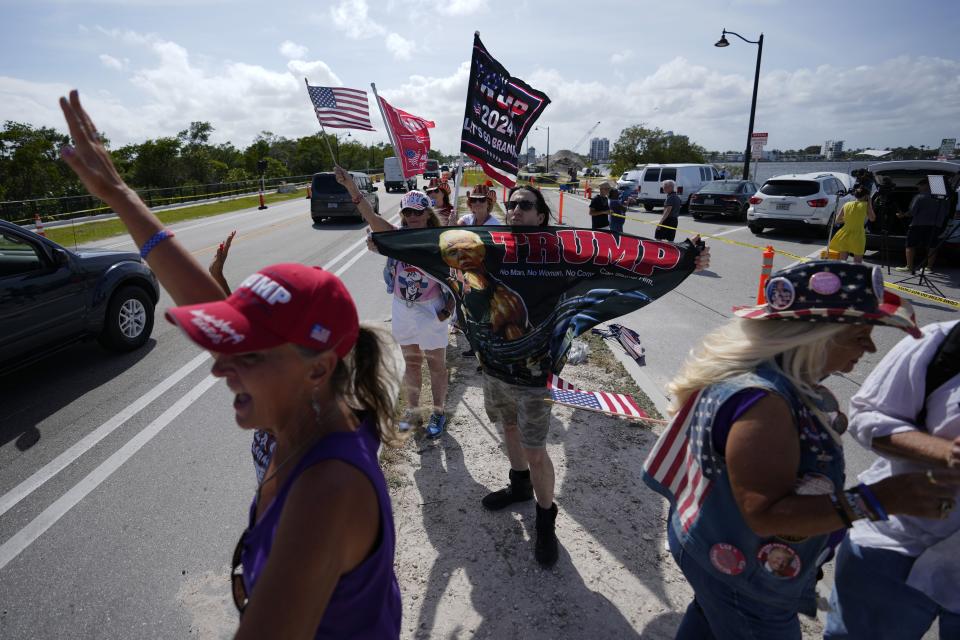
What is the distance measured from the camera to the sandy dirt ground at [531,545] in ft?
8.54

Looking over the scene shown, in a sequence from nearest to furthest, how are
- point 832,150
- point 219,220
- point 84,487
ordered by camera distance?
point 84,487
point 219,220
point 832,150

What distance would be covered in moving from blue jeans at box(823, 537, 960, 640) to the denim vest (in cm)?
42

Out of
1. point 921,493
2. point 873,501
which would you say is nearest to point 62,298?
point 873,501

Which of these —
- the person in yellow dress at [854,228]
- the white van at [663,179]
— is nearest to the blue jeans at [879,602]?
the person in yellow dress at [854,228]

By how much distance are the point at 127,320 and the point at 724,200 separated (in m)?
19.3

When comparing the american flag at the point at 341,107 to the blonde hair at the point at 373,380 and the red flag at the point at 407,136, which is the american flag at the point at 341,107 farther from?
the blonde hair at the point at 373,380

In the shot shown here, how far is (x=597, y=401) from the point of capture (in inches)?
169

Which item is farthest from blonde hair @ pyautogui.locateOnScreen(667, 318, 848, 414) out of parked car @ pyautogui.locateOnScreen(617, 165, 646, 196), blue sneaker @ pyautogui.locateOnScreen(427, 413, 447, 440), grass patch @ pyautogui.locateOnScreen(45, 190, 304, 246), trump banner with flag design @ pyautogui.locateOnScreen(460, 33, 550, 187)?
parked car @ pyautogui.locateOnScreen(617, 165, 646, 196)

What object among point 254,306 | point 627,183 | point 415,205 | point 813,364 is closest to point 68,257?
point 415,205

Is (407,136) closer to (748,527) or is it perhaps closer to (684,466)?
(684,466)

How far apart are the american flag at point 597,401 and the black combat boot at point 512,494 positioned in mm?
748

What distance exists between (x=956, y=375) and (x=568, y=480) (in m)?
2.39

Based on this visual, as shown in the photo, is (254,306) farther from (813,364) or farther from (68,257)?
(68,257)

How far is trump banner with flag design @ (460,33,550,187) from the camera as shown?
190 inches
